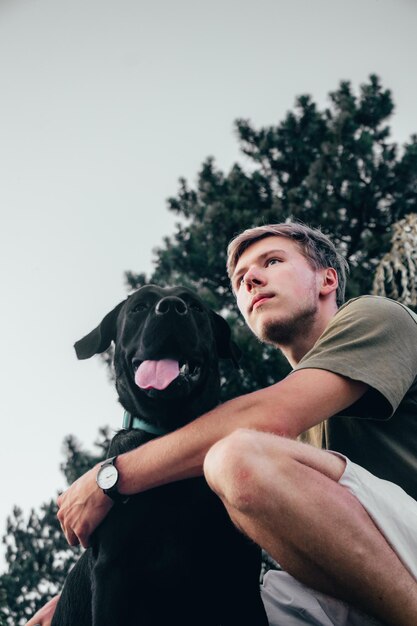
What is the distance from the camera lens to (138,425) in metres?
2.37


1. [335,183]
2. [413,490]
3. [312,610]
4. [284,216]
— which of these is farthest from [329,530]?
[335,183]

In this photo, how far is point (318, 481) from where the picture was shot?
5.06ft

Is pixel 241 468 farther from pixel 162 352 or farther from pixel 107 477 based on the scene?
pixel 162 352

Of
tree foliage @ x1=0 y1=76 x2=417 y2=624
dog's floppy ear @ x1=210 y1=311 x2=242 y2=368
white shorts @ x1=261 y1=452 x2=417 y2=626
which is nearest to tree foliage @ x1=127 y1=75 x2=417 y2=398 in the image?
tree foliage @ x1=0 y1=76 x2=417 y2=624

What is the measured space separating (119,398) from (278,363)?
5058 millimetres

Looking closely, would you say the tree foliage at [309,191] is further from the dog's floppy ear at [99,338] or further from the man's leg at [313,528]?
the man's leg at [313,528]

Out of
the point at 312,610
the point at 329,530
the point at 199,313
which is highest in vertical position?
the point at 199,313

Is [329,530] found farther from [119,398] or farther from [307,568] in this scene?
[119,398]

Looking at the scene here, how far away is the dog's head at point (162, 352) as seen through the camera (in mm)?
2359

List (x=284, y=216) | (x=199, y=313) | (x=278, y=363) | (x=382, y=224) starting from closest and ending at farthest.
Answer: (x=199, y=313) → (x=278, y=363) → (x=284, y=216) → (x=382, y=224)

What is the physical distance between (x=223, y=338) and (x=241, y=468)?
1.42 meters

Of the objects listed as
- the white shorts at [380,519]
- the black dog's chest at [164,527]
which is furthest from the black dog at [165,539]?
the white shorts at [380,519]

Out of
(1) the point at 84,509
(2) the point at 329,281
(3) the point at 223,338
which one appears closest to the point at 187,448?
(1) the point at 84,509

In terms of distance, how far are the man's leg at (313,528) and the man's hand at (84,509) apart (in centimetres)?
62
